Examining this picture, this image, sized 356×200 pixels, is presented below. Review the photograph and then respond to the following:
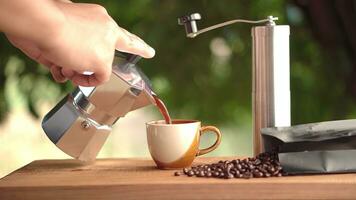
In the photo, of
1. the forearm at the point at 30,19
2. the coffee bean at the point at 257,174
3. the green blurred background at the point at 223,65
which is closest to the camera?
the forearm at the point at 30,19

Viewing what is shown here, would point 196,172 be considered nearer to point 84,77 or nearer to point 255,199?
point 255,199

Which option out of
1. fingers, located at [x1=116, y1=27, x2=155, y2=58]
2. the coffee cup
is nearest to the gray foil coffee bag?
the coffee cup

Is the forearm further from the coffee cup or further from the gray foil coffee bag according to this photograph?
the gray foil coffee bag

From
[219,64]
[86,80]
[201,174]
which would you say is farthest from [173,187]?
[219,64]

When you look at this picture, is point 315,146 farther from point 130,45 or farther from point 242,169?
point 130,45

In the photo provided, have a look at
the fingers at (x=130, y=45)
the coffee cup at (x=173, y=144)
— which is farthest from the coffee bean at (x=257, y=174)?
the fingers at (x=130, y=45)

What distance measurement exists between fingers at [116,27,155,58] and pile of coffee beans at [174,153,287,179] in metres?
0.22

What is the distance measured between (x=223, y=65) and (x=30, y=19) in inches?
44.6

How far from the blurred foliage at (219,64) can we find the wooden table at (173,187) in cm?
91

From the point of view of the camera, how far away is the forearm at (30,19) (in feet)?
3.51

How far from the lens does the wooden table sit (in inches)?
45.5

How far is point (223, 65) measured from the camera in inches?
85.0

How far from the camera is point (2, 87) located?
220 cm

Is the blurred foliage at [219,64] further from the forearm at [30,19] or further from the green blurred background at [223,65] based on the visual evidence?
the forearm at [30,19]
